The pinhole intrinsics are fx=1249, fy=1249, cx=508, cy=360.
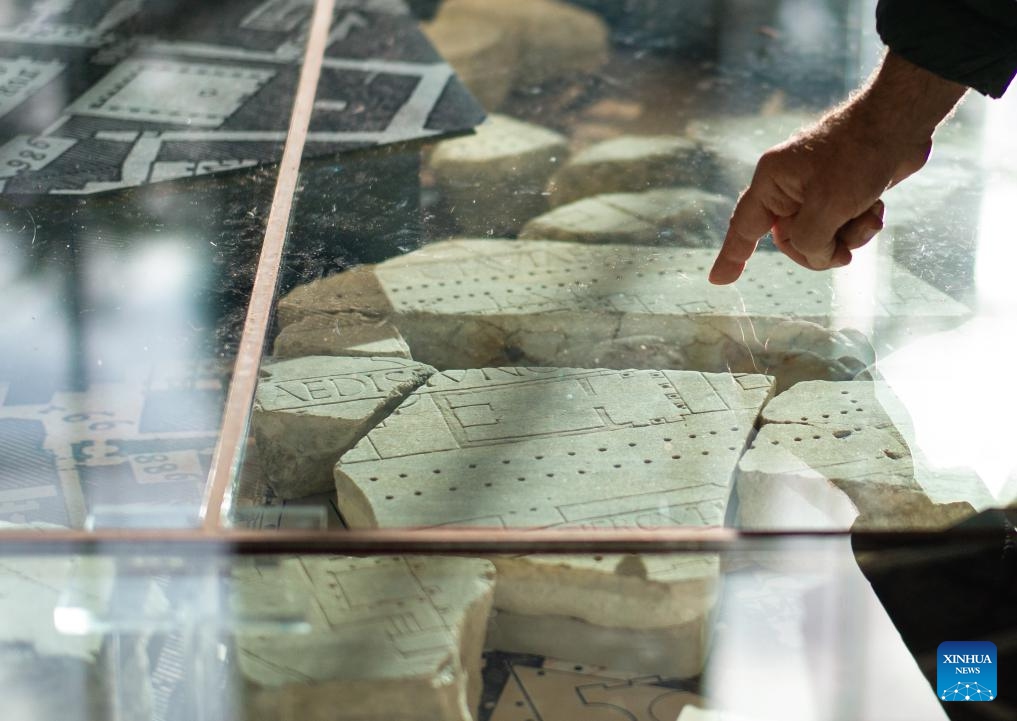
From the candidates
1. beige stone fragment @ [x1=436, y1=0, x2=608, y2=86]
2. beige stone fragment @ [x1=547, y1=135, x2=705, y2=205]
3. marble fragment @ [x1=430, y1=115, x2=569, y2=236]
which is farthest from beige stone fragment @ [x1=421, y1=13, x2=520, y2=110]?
beige stone fragment @ [x1=547, y1=135, x2=705, y2=205]

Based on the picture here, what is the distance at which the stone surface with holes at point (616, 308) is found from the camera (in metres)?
1.94

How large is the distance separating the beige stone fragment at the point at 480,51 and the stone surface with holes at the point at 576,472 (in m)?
1.21

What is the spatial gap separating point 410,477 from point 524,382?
0.29 m

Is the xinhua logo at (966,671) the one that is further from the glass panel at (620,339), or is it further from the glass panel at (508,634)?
the glass panel at (620,339)

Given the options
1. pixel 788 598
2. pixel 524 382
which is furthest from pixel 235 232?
pixel 788 598

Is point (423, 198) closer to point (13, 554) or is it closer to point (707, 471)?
point (707, 471)

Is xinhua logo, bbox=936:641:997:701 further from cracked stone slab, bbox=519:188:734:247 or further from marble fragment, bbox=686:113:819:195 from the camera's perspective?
marble fragment, bbox=686:113:819:195

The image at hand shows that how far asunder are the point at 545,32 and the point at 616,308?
1.55 metres

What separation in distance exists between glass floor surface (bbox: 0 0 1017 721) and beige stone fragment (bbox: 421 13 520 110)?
0.04 metres

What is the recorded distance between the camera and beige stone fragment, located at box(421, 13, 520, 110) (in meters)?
2.94

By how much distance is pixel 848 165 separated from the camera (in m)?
1.62

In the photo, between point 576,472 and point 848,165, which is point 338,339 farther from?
point 848,165

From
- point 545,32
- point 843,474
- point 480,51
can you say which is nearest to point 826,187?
point 843,474

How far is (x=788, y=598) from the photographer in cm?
141
